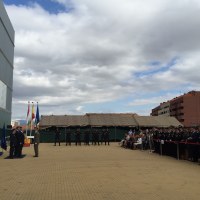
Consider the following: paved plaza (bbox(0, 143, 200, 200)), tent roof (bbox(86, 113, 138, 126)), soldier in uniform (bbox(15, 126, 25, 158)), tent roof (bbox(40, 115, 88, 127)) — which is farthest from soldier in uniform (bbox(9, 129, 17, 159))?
tent roof (bbox(86, 113, 138, 126))


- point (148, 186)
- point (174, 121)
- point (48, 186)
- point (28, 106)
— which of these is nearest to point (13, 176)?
point (48, 186)

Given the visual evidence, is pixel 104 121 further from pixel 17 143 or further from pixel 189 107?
pixel 189 107

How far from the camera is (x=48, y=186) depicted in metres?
10.1

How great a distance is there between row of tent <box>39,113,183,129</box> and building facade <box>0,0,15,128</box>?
13059mm

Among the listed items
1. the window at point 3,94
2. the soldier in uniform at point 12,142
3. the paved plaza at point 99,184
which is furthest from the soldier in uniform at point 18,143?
the window at point 3,94

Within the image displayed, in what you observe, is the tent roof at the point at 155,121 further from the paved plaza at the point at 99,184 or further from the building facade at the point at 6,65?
the paved plaza at the point at 99,184

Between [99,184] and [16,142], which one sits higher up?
[16,142]

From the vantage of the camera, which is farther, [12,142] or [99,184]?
[12,142]

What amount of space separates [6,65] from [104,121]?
73.6ft

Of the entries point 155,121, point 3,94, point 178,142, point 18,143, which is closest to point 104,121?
point 155,121

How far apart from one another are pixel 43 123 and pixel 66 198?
49.4 m

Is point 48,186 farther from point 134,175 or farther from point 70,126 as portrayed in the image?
point 70,126

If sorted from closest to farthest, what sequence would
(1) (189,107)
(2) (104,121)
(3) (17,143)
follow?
(3) (17,143) → (2) (104,121) → (1) (189,107)

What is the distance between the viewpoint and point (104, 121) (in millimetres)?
58969
